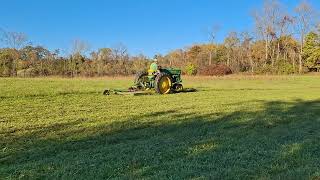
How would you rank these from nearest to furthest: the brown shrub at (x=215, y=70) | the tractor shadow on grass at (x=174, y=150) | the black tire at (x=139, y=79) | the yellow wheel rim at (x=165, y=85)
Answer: the tractor shadow on grass at (x=174, y=150) < the yellow wheel rim at (x=165, y=85) < the black tire at (x=139, y=79) < the brown shrub at (x=215, y=70)

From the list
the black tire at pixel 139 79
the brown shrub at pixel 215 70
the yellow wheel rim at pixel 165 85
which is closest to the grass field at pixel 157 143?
the yellow wheel rim at pixel 165 85

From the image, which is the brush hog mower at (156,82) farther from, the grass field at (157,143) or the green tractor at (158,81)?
the grass field at (157,143)

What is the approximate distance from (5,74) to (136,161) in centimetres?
5187

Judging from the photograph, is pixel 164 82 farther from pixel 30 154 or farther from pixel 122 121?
pixel 30 154

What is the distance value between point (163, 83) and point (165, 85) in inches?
7.6

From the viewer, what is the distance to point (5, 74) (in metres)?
54.3

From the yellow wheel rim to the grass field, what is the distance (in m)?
7.26

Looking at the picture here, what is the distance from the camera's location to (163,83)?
68.3 feet

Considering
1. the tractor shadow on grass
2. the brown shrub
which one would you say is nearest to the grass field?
the tractor shadow on grass

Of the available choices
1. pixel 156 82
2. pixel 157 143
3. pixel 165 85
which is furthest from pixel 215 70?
pixel 157 143

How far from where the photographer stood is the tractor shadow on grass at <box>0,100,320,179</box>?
5.42 metres

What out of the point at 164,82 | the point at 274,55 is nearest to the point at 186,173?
the point at 164,82

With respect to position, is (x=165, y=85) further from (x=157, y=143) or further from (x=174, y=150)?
(x=174, y=150)

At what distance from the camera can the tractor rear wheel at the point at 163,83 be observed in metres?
20.4
